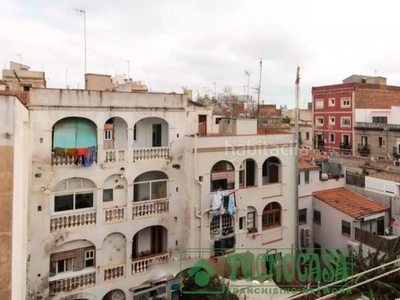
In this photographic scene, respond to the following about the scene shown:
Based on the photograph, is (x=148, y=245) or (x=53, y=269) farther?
(x=148, y=245)

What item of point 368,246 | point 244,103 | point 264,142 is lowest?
point 368,246

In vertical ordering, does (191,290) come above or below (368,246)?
below

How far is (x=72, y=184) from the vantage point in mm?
15969

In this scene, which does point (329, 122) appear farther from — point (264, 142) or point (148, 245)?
point (148, 245)

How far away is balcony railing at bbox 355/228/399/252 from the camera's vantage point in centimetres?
1803

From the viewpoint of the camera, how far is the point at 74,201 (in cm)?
1605

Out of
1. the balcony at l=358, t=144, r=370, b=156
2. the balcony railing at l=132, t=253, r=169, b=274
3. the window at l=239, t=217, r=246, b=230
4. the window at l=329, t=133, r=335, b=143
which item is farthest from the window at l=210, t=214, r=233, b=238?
the window at l=329, t=133, r=335, b=143

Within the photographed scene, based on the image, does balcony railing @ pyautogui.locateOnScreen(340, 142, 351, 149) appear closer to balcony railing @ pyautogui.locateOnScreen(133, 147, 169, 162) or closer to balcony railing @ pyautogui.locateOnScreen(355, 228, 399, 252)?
balcony railing @ pyautogui.locateOnScreen(355, 228, 399, 252)

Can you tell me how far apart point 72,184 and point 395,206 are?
19863mm

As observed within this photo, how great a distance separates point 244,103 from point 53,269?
3637 cm

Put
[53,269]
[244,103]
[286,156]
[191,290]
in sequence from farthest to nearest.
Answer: [244,103], [286,156], [191,290], [53,269]

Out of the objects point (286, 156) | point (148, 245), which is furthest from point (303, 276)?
point (148, 245)

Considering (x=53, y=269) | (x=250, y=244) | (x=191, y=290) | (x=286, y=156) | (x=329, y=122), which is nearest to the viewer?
(x=53, y=269)
